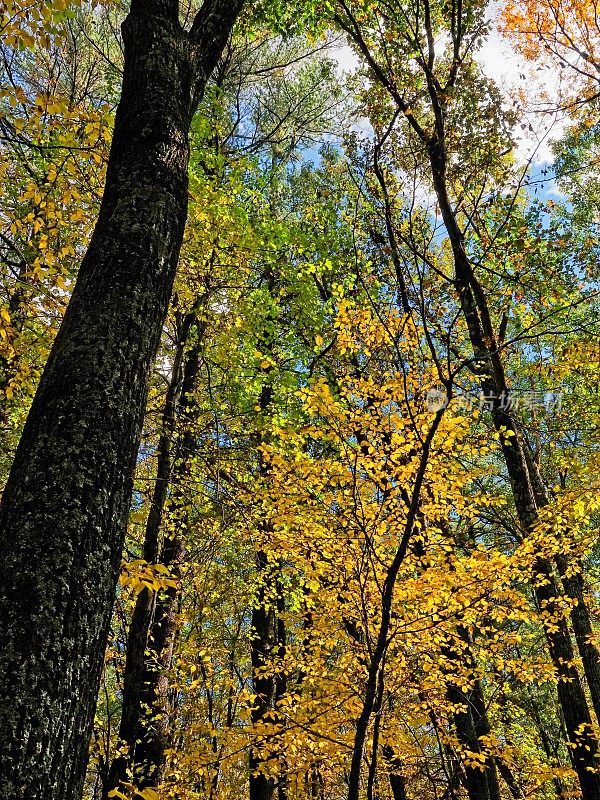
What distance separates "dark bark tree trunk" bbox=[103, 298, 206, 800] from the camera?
5.34m

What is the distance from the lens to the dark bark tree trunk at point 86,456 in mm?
1223

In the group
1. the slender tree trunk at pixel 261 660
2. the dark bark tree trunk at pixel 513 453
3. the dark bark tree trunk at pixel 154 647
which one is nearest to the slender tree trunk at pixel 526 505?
the dark bark tree trunk at pixel 513 453

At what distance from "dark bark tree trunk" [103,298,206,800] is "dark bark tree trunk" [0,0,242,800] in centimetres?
296

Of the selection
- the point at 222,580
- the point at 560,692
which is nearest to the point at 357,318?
the point at 222,580

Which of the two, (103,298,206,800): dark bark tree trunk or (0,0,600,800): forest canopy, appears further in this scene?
(103,298,206,800): dark bark tree trunk

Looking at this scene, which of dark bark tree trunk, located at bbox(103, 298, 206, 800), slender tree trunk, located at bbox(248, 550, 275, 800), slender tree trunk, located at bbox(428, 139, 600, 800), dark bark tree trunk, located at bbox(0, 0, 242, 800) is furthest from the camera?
slender tree trunk, located at bbox(248, 550, 275, 800)

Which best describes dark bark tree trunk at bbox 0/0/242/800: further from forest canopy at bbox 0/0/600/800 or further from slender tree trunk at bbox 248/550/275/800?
slender tree trunk at bbox 248/550/275/800

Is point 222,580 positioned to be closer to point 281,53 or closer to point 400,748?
point 400,748

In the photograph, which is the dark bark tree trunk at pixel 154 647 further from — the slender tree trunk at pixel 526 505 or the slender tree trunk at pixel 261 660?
the slender tree trunk at pixel 526 505

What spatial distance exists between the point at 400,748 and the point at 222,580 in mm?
3022

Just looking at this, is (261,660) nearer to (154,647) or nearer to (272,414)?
(154,647)

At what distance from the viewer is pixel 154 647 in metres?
7.24

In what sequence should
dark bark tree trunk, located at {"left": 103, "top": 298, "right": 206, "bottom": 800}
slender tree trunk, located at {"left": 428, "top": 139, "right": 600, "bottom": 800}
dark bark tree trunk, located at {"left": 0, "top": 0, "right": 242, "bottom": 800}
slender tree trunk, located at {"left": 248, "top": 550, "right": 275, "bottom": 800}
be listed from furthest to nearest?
slender tree trunk, located at {"left": 248, "top": 550, "right": 275, "bottom": 800} → slender tree trunk, located at {"left": 428, "top": 139, "right": 600, "bottom": 800} → dark bark tree trunk, located at {"left": 103, "top": 298, "right": 206, "bottom": 800} → dark bark tree trunk, located at {"left": 0, "top": 0, "right": 242, "bottom": 800}

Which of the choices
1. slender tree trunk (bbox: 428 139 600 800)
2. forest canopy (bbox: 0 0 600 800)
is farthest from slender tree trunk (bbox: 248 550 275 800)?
slender tree trunk (bbox: 428 139 600 800)
